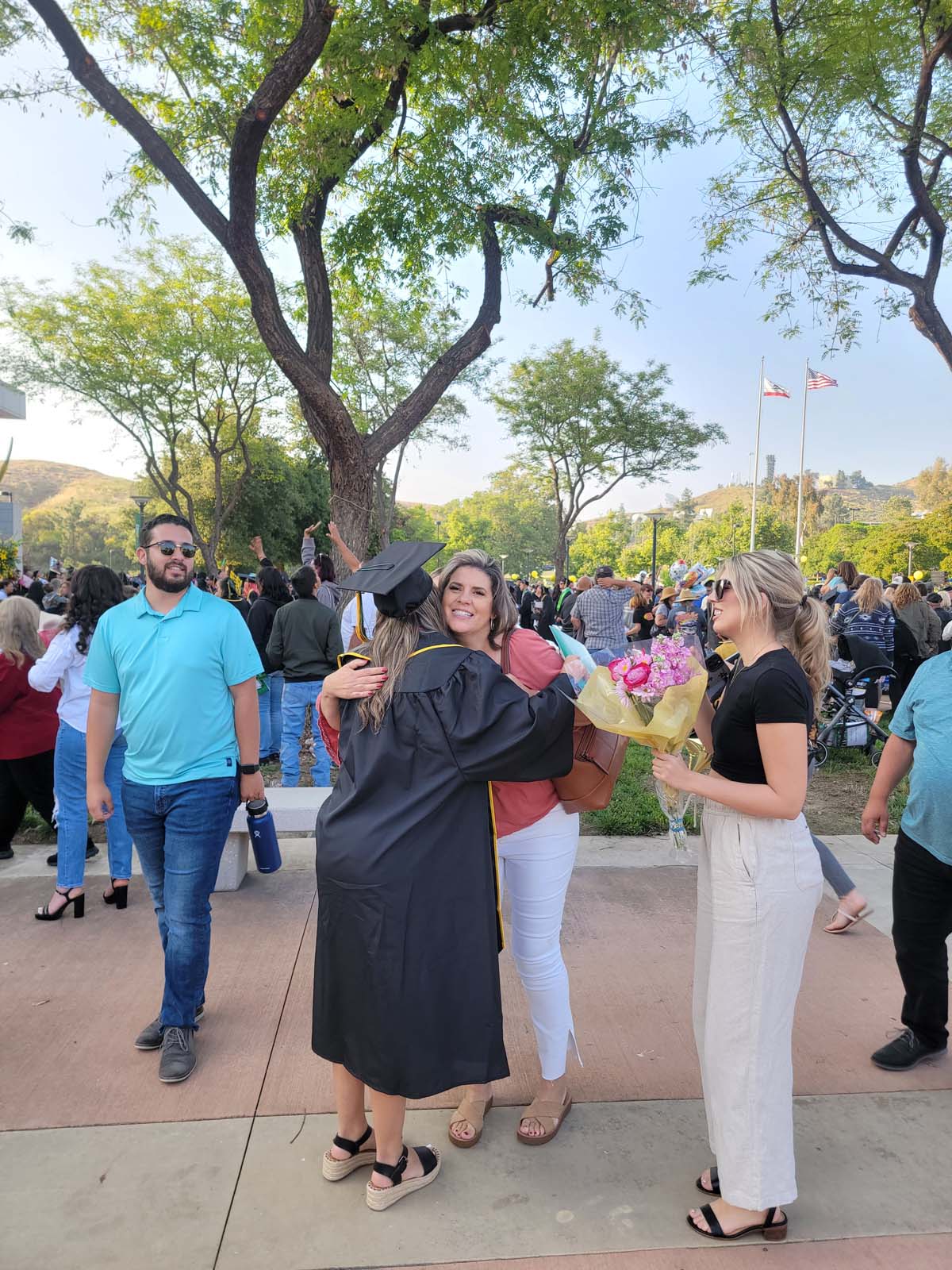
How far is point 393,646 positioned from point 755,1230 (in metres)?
1.91

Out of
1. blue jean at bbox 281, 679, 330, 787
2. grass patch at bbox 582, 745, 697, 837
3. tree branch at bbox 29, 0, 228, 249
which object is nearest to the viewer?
grass patch at bbox 582, 745, 697, 837

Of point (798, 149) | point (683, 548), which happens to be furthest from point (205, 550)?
point (683, 548)

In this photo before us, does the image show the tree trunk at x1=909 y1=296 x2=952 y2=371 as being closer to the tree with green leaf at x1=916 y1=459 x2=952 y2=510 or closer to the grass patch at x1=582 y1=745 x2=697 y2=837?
the grass patch at x1=582 y1=745 x2=697 y2=837

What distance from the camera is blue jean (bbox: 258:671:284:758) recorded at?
7410 millimetres

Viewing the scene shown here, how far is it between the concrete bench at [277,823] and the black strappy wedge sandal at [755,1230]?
2.80 m

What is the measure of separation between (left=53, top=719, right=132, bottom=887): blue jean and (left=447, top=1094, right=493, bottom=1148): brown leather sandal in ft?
7.96

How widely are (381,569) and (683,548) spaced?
349ft

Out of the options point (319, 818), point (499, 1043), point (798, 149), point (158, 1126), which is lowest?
point (158, 1126)

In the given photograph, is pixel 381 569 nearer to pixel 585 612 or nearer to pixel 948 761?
pixel 948 761

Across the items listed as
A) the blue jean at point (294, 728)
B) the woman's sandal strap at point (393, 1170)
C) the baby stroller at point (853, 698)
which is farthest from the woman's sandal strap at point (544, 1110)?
the baby stroller at point (853, 698)

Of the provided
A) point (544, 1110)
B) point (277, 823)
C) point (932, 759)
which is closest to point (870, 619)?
point (932, 759)

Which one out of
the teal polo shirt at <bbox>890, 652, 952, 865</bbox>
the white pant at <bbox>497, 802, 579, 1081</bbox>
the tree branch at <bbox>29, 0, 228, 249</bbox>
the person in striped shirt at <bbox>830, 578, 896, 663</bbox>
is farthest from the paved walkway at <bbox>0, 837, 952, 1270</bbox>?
the tree branch at <bbox>29, 0, 228, 249</bbox>

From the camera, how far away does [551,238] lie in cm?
860

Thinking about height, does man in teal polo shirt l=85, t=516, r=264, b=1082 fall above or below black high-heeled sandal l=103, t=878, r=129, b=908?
above
